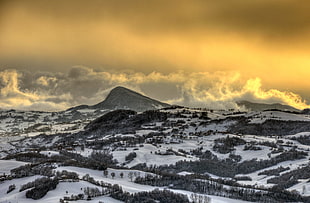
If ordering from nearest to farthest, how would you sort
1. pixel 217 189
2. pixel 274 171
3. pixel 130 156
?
pixel 217 189 → pixel 274 171 → pixel 130 156

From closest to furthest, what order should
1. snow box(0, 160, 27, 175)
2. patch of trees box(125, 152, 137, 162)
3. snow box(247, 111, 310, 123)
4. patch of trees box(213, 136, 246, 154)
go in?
snow box(0, 160, 27, 175) < patch of trees box(125, 152, 137, 162) < patch of trees box(213, 136, 246, 154) < snow box(247, 111, 310, 123)

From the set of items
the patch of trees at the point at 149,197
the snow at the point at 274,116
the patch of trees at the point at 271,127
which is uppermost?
the snow at the point at 274,116

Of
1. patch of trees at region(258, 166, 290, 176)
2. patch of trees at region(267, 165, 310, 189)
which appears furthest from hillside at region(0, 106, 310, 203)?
patch of trees at region(258, 166, 290, 176)

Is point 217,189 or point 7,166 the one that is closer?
point 217,189

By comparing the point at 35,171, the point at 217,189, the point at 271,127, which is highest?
the point at 271,127

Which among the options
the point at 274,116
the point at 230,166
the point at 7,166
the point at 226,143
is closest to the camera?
the point at 7,166

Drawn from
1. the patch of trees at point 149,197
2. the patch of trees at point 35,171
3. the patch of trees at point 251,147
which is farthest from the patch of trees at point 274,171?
the patch of trees at point 35,171

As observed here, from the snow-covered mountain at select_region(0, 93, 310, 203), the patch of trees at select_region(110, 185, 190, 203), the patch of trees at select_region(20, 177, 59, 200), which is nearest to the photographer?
the patch of trees at select_region(110, 185, 190, 203)

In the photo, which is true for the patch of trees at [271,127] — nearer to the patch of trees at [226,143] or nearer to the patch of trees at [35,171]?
the patch of trees at [226,143]

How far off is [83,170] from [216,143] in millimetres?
70510

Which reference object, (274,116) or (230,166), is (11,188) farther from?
(274,116)

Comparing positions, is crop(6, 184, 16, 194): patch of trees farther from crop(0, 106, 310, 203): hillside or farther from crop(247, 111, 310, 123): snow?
crop(247, 111, 310, 123): snow

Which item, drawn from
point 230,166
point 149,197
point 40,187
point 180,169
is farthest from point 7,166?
point 230,166

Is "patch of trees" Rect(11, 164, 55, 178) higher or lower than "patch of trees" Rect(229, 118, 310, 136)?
lower
